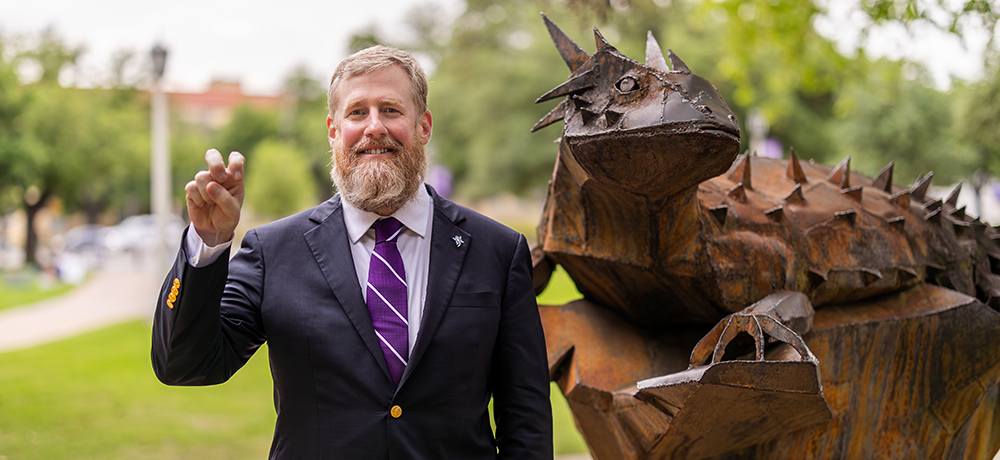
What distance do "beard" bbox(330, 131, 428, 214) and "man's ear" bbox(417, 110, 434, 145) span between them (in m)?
0.07

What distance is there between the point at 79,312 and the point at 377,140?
54.4 feet

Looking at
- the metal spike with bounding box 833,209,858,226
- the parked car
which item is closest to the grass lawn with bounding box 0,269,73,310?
the parked car

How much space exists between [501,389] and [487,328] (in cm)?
24

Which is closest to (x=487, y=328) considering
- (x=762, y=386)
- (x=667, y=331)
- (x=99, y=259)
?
(x=762, y=386)

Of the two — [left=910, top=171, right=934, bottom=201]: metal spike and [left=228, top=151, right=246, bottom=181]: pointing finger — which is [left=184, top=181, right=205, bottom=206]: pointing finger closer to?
[left=228, top=151, right=246, bottom=181]: pointing finger

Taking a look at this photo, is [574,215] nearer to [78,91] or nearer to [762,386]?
[762,386]

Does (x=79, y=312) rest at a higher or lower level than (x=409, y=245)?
higher

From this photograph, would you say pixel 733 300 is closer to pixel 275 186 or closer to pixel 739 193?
pixel 739 193

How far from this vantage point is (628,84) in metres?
2.28

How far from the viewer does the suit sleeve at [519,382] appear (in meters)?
2.54

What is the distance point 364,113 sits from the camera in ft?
8.06

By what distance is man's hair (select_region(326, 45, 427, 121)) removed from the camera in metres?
2.44

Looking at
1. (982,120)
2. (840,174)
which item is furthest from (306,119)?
(840,174)

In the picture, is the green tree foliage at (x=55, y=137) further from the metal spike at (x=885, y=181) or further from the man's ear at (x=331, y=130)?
the metal spike at (x=885, y=181)
